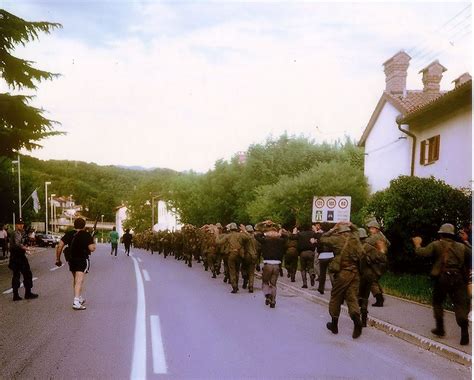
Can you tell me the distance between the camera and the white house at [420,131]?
18.0 meters

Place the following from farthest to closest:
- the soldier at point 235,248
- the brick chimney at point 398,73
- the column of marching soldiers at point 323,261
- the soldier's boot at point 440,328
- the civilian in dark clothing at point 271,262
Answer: the brick chimney at point 398,73, the soldier at point 235,248, the civilian in dark clothing at point 271,262, the column of marching soldiers at point 323,261, the soldier's boot at point 440,328

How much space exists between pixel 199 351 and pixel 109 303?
491cm

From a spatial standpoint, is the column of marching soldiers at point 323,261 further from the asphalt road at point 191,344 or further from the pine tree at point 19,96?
the pine tree at point 19,96

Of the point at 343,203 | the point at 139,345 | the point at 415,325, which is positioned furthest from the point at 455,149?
the point at 139,345

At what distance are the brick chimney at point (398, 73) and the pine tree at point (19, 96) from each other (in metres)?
16.1

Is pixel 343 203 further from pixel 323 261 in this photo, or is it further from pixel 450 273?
pixel 450 273

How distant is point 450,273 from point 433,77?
21.1m

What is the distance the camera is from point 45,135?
935 inches

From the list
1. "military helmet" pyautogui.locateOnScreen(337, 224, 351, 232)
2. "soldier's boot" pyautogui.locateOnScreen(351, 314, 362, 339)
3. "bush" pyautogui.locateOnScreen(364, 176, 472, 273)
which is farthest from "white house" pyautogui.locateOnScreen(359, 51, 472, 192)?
"soldier's boot" pyautogui.locateOnScreen(351, 314, 362, 339)

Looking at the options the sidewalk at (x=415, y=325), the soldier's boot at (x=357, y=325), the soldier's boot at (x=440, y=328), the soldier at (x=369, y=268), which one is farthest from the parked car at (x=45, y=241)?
the soldier's boot at (x=440, y=328)

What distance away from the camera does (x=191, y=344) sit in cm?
728

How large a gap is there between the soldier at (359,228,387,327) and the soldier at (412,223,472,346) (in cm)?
153

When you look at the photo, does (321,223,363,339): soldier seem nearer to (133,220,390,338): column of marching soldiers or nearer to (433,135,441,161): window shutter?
(133,220,390,338): column of marching soldiers

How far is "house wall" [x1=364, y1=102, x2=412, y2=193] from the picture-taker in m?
24.2
